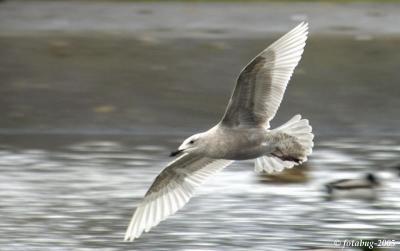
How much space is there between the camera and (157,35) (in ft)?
66.3

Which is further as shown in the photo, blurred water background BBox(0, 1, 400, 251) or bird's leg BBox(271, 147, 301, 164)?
blurred water background BBox(0, 1, 400, 251)

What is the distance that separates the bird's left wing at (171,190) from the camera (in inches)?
461

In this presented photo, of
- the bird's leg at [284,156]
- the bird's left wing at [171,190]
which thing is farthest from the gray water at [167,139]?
the bird's leg at [284,156]

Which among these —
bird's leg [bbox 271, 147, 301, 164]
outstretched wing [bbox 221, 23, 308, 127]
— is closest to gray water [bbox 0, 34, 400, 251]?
bird's leg [bbox 271, 147, 301, 164]

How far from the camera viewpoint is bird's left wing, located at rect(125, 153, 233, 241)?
461 inches

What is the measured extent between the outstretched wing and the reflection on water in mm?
1086

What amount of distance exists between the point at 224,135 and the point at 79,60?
25.7ft

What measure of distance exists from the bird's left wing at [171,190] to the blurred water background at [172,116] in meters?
0.29

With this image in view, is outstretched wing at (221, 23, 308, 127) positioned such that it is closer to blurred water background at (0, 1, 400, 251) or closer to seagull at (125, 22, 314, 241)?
seagull at (125, 22, 314, 241)

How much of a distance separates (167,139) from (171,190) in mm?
5272

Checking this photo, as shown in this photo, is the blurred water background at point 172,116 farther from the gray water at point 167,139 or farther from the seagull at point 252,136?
the seagull at point 252,136

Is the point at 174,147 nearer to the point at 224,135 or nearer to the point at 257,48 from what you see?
the point at 257,48

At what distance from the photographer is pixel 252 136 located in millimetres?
11648

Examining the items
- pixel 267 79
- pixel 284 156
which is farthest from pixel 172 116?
pixel 267 79
